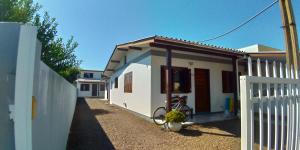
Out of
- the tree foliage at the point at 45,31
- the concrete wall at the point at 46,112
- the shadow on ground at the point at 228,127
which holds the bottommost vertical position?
the shadow on ground at the point at 228,127

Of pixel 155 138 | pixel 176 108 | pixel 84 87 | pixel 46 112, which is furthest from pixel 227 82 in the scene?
pixel 84 87

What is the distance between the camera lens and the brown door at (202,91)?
32.5ft

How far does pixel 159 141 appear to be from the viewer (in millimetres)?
5535

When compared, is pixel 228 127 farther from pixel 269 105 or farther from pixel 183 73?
pixel 269 105

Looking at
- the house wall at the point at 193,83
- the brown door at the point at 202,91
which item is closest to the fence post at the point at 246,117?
the house wall at the point at 193,83

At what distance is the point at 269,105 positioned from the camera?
252 cm

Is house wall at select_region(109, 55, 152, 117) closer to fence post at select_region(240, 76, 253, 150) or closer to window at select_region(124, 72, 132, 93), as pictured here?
window at select_region(124, 72, 132, 93)

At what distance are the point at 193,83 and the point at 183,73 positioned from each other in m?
0.75

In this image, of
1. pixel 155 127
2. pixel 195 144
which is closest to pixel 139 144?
pixel 195 144

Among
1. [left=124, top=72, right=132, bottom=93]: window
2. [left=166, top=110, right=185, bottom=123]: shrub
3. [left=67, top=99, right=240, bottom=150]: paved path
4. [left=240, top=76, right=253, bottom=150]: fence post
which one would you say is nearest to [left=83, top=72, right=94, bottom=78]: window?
[left=124, top=72, right=132, bottom=93]: window

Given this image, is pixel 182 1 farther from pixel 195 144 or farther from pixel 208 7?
pixel 195 144

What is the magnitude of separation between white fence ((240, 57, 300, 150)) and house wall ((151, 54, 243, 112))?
5773 mm

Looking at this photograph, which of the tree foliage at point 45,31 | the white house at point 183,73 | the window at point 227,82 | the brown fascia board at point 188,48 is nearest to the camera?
the brown fascia board at point 188,48

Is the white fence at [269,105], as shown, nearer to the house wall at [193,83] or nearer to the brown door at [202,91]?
the house wall at [193,83]
